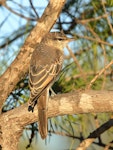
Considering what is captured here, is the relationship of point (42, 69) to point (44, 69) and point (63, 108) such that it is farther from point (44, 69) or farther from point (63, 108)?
point (63, 108)

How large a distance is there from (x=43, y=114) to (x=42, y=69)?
0.77 metres

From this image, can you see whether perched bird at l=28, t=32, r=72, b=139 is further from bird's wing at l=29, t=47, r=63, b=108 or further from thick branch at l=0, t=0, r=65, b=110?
thick branch at l=0, t=0, r=65, b=110

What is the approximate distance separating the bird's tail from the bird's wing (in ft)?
0.14

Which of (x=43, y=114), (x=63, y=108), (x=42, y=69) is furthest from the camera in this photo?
(x=42, y=69)

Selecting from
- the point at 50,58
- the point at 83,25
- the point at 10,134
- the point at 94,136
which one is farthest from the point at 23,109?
the point at 83,25

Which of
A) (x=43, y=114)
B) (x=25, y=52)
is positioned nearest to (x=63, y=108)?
(x=43, y=114)

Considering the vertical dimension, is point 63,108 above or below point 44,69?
below

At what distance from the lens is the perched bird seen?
11.3 feet

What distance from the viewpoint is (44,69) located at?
13.3ft

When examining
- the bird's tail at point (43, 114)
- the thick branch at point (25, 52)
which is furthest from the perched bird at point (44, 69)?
the thick branch at point (25, 52)

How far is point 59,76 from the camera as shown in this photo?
3.94 m

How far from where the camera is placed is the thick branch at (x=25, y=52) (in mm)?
3316

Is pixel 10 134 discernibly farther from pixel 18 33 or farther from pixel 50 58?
pixel 18 33

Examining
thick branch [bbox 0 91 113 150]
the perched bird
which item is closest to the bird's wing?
the perched bird
